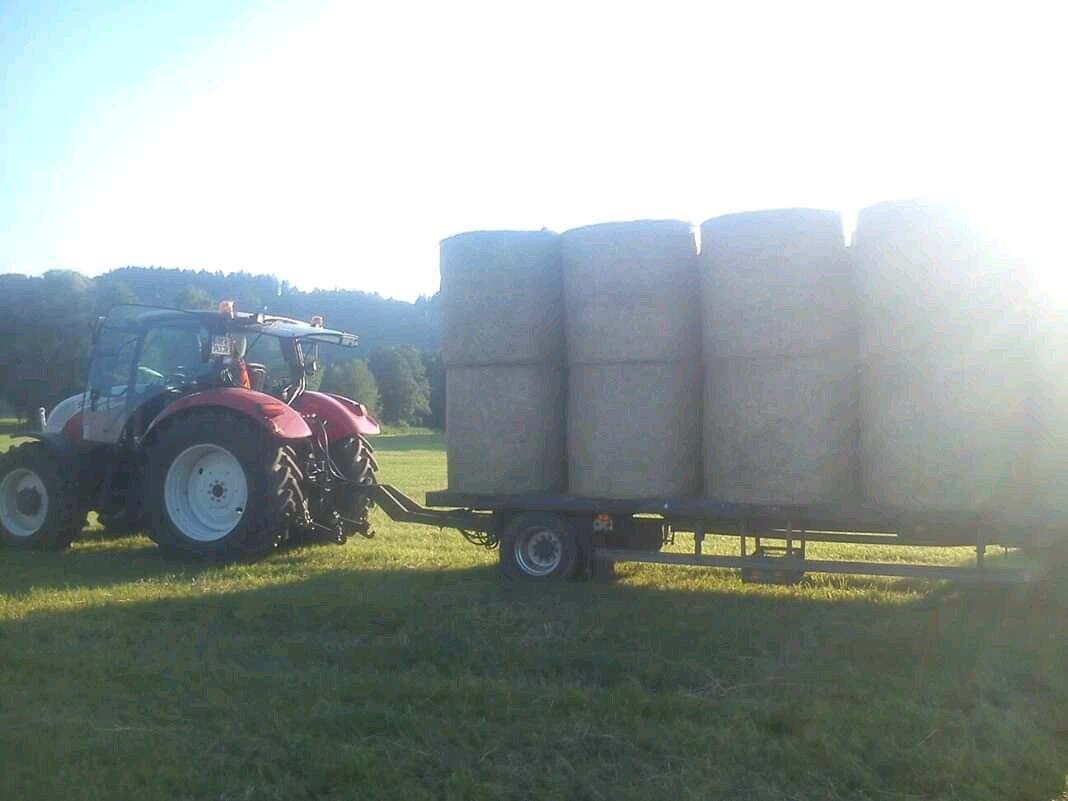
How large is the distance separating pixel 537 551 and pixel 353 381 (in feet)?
140

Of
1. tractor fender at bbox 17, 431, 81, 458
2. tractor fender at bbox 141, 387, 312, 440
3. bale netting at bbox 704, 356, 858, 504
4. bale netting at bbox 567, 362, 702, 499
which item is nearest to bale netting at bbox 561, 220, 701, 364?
bale netting at bbox 567, 362, 702, 499

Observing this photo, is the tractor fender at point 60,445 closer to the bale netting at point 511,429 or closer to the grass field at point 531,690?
the grass field at point 531,690

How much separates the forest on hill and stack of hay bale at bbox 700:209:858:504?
14.1 ft

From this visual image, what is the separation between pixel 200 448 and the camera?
367 inches

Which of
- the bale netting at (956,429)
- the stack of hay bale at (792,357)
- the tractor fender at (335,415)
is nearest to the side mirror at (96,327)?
the tractor fender at (335,415)

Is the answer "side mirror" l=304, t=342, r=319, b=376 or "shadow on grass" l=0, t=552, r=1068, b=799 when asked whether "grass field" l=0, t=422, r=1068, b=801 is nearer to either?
"shadow on grass" l=0, t=552, r=1068, b=799

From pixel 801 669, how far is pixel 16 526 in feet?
26.1

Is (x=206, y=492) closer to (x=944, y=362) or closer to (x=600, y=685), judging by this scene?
(x=600, y=685)

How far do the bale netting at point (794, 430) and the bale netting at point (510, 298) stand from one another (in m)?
1.59

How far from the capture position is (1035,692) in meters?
5.07

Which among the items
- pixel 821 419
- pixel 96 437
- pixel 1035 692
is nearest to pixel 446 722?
pixel 1035 692

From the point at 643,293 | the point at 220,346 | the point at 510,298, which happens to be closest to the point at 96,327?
the point at 220,346

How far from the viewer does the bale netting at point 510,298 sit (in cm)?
803

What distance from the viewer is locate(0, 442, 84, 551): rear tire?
9.68 m
